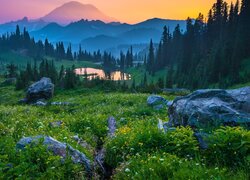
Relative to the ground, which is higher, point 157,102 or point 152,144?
point 152,144

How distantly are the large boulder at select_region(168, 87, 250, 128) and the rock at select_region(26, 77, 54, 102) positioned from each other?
35180 millimetres

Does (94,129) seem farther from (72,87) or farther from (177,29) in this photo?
Answer: (177,29)

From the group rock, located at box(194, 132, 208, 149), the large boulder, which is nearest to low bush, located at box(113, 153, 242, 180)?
rock, located at box(194, 132, 208, 149)

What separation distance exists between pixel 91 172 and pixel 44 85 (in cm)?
3913

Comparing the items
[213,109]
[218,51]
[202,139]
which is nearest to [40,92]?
[213,109]

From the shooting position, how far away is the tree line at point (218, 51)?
84.9m

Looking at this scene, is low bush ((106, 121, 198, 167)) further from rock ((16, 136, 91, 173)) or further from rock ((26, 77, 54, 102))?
rock ((26, 77, 54, 102))

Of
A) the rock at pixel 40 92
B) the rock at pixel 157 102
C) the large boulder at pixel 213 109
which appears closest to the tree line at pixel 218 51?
the rock at pixel 40 92

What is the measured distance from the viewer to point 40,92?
44.6m

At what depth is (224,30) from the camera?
10269 cm

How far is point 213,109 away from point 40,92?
37460mm

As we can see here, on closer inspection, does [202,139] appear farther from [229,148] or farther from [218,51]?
[218,51]

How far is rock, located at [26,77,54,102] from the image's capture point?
4425cm

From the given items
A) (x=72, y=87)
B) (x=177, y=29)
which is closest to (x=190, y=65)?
(x=177, y=29)
